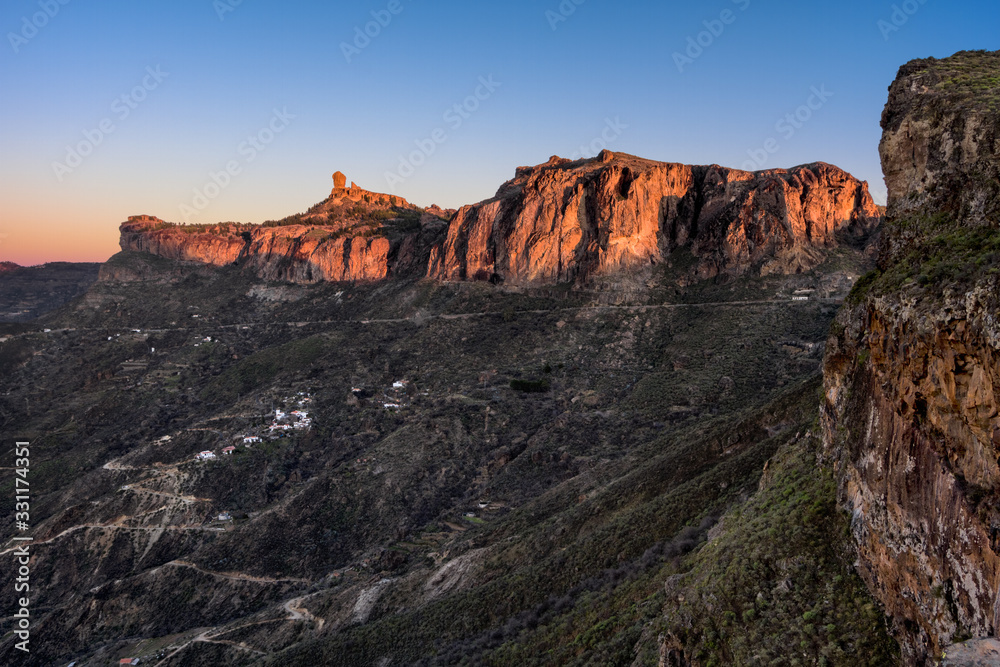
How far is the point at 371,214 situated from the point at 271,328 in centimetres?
5568

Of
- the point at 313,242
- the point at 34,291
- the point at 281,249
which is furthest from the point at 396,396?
the point at 34,291

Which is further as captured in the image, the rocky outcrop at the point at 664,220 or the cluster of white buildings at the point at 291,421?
the rocky outcrop at the point at 664,220

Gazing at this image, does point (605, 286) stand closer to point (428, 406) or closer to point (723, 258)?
point (723, 258)

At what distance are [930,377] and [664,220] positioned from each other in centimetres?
7940

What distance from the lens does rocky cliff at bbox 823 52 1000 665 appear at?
9133 millimetres

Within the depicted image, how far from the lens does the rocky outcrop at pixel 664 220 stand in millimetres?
77875

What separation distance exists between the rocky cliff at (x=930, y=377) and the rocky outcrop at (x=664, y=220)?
63.8 metres

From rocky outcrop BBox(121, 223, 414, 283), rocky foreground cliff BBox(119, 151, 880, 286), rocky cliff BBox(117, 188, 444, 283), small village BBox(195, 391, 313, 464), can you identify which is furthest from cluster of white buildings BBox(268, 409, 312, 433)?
rocky outcrop BBox(121, 223, 414, 283)

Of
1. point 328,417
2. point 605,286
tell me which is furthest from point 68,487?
point 605,286

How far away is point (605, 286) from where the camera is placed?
267 feet

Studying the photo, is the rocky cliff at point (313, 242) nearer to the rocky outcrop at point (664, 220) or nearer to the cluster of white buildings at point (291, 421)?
the rocky outcrop at point (664, 220)

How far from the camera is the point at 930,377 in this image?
10.3 m

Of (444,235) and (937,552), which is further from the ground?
(444,235)

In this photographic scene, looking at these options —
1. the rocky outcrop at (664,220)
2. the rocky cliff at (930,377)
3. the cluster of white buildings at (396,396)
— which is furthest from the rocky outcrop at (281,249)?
the rocky cliff at (930,377)
